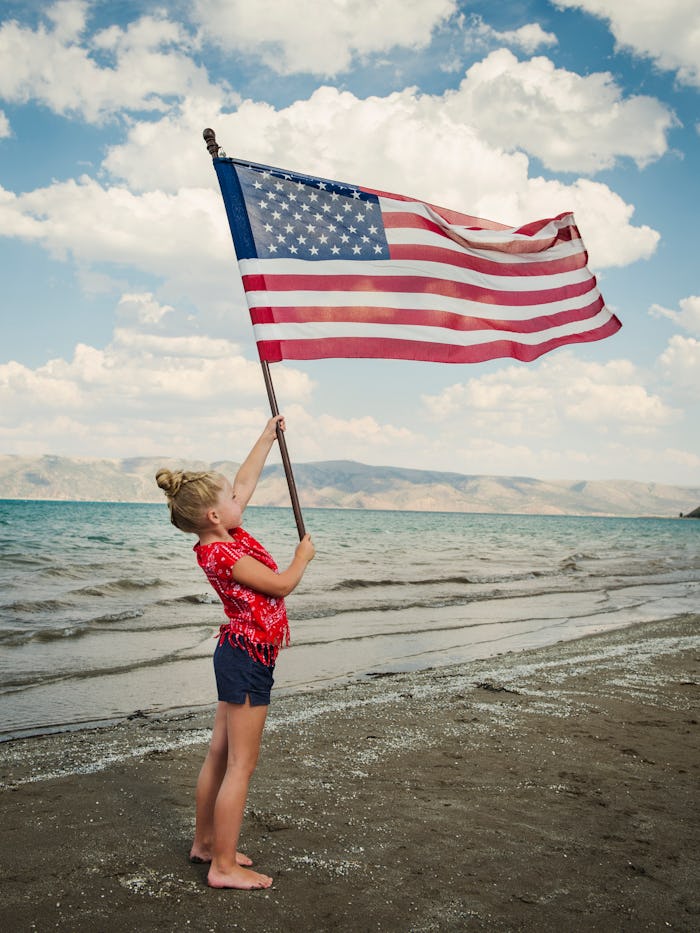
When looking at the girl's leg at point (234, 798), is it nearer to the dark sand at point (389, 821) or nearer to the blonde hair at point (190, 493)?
the dark sand at point (389, 821)

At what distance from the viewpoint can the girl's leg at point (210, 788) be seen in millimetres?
3307

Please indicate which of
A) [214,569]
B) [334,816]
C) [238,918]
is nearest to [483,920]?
[238,918]

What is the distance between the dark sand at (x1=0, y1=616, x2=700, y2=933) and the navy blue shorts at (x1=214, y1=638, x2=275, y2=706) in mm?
855

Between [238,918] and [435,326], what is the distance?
4.24 meters

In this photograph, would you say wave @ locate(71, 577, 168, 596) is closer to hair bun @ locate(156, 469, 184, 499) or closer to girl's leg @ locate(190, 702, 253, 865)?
girl's leg @ locate(190, 702, 253, 865)

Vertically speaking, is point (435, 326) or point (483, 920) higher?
point (435, 326)

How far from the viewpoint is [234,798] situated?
315cm

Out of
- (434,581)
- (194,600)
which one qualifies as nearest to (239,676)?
(194,600)

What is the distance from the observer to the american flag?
4.92 meters

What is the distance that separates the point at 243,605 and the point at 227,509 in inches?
16.9

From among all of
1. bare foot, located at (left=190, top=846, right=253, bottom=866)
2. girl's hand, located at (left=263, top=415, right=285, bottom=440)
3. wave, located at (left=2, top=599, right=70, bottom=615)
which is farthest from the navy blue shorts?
wave, located at (left=2, top=599, right=70, bottom=615)

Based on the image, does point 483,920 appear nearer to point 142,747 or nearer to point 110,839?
point 110,839

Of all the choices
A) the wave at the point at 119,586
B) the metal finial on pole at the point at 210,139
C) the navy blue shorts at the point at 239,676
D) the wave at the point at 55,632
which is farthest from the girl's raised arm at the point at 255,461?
the wave at the point at 119,586

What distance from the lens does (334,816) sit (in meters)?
4.08
